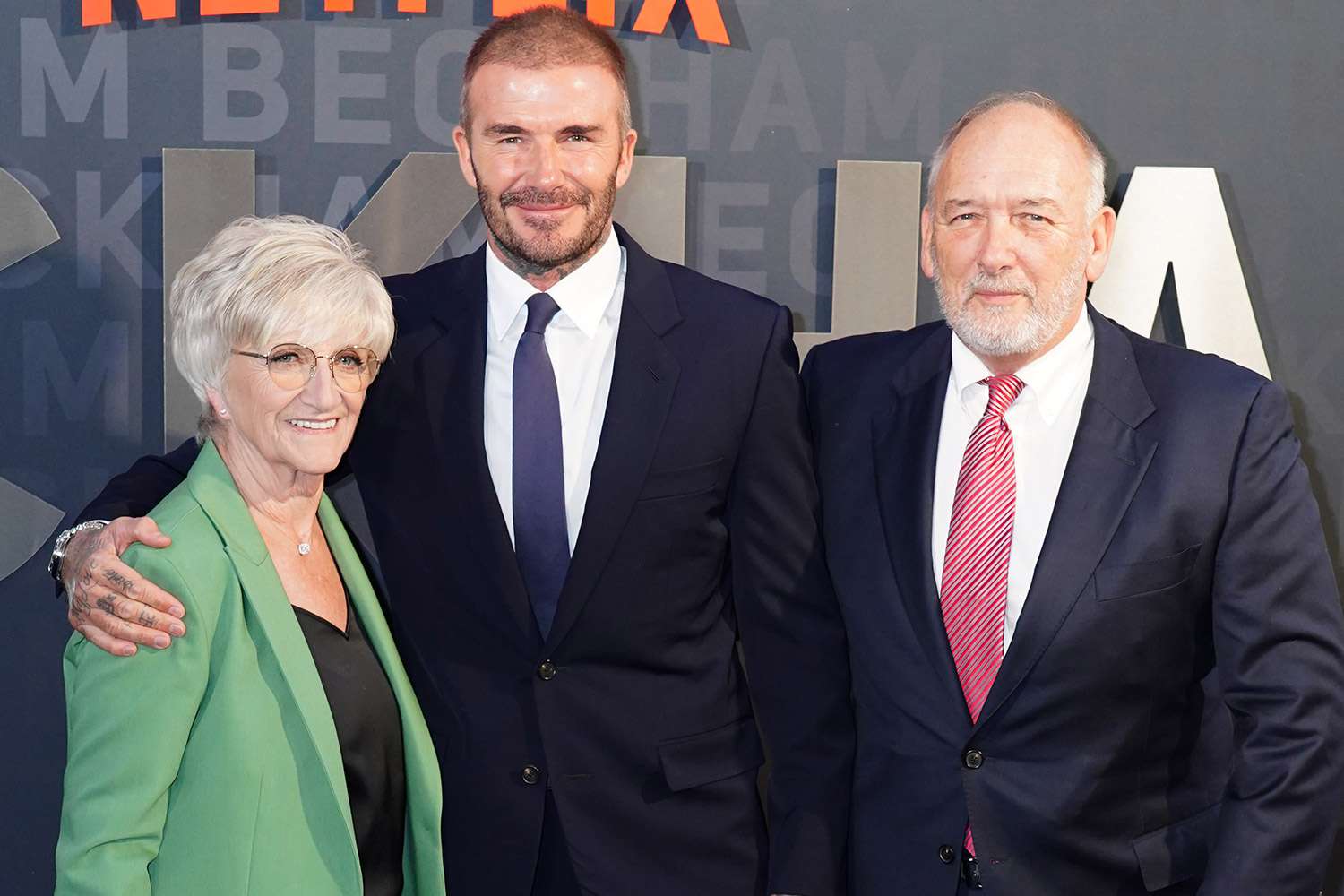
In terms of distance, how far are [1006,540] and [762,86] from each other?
145 centimetres

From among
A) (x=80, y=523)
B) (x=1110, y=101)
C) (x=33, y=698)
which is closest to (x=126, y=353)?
(x=33, y=698)

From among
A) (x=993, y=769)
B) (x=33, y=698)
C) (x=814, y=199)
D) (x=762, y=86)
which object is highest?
(x=762, y=86)

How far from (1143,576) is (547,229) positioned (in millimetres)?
1116

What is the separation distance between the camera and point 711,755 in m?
2.30

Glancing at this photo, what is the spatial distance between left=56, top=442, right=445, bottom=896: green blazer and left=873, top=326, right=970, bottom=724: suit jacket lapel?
902 mm

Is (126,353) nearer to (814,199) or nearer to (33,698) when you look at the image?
(33,698)

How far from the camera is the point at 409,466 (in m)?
2.31

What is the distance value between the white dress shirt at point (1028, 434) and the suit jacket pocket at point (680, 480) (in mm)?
371

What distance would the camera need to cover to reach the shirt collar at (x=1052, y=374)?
2145mm

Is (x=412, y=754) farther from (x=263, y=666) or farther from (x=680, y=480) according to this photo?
(x=680, y=480)

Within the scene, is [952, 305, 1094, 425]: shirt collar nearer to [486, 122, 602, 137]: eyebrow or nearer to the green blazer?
[486, 122, 602, 137]: eyebrow

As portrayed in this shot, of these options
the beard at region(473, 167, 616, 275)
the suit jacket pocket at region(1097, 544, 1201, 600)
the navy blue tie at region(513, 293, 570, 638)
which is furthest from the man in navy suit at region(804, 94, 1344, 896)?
the beard at region(473, 167, 616, 275)

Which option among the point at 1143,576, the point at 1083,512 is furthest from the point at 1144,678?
the point at 1083,512

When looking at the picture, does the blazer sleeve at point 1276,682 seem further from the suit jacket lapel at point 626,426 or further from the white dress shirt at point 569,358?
the white dress shirt at point 569,358
